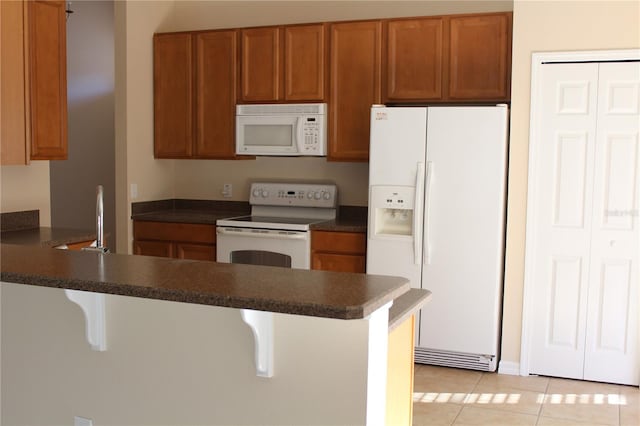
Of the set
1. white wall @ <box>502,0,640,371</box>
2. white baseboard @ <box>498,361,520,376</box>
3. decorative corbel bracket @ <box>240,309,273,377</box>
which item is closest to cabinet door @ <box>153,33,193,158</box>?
white wall @ <box>502,0,640,371</box>

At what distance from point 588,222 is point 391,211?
123cm

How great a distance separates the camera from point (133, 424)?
2.32 meters

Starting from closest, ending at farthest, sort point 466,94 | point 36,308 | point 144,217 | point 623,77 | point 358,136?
point 36,308 < point 623,77 < point 466,94 < point 358,136 < point 144,217

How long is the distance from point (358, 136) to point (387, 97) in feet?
1.13

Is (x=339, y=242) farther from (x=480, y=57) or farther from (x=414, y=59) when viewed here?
(x=480, y=57)

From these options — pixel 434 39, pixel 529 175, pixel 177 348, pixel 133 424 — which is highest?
pixel 434 39

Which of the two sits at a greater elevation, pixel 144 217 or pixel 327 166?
pixel 327 166

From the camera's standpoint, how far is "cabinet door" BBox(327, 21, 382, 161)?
489 centimetres

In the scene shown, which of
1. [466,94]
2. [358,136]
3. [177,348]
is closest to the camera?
[177,348]

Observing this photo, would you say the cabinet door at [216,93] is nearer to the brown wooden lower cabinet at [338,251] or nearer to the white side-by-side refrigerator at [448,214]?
the brown wooden lower cabinet at [338,251]

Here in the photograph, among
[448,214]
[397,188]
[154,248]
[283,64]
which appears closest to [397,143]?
[397,188]

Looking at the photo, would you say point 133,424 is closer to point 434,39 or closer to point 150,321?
point 150,321

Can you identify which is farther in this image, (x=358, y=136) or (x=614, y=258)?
(x=358, y=136)

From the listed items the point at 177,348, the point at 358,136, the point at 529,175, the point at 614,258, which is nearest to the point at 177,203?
the point at 358,136
